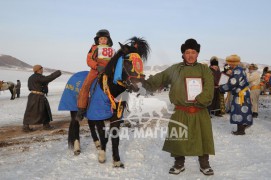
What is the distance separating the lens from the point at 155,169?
495 cm

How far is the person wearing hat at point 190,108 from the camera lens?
4.62 meters

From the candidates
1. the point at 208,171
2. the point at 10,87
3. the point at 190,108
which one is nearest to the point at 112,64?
the point at 190,108

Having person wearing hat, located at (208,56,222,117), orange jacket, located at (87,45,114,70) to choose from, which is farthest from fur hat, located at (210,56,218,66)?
orange jacket, located at (87,45,114,70)

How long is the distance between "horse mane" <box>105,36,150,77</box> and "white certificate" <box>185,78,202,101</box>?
0.80m

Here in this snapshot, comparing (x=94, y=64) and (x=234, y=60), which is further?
(x=234, y=60)

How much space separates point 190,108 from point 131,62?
1139mm

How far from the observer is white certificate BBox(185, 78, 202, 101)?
15.2 feet

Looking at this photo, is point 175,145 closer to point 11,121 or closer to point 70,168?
point 70,168

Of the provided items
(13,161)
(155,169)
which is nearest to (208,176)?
(155,169)

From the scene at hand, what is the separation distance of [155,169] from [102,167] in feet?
2.83

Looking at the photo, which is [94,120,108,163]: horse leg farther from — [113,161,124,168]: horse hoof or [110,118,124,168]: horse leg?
[113,161,124,168]: horse hoof

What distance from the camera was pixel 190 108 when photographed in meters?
4.70

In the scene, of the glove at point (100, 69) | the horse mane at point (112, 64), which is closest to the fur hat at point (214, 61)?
the glove at point (100, 69)

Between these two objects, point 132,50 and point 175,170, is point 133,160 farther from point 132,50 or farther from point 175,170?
point 132,50
